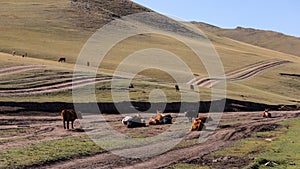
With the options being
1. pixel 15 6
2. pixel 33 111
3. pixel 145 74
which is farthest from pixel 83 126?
pixel 15 6

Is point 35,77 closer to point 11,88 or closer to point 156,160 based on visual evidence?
point 11,88

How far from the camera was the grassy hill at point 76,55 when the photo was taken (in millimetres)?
53531

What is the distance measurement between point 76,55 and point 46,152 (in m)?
63.3

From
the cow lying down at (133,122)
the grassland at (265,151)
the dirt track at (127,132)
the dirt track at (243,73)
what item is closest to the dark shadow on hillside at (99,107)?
the dirt track at (127,132)

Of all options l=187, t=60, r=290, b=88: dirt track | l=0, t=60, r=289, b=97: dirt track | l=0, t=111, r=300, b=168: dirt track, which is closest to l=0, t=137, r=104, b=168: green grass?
l=0, t=111, r=300, b=168: dirt track

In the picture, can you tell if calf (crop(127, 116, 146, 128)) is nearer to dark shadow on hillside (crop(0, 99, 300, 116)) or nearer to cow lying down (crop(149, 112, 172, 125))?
cow lying down (crop(149, 112, 172, 125))

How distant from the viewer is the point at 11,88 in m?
47.2

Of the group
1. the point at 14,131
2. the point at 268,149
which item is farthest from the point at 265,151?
the point at 14,131

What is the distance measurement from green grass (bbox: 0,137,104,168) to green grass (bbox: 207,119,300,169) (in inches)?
282

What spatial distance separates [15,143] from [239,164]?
1191cm

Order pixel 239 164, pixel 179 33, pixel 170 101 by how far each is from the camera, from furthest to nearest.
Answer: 1. pixel 179 33
2. pixel 170 101
3. pixel 239 164

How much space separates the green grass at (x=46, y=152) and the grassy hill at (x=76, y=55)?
1716cm

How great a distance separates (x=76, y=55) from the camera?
85812 mm

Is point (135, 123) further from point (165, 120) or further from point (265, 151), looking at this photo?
point (265, 151)
